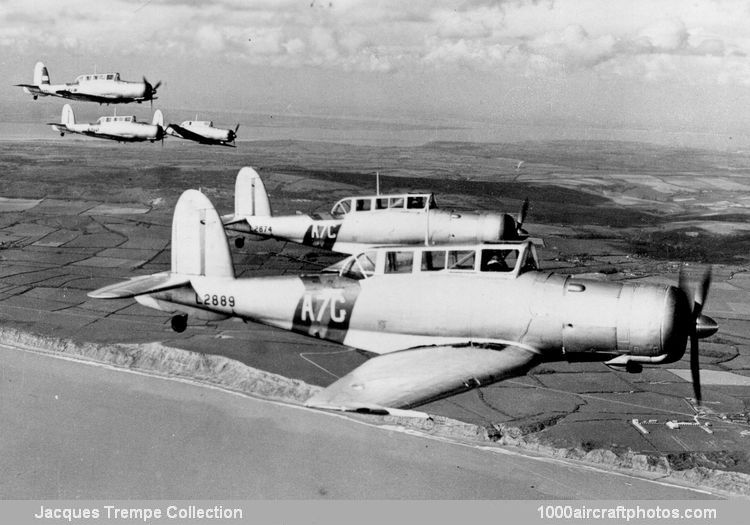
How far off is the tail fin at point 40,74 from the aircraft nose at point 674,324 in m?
22.3

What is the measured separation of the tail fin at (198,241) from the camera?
44.0 feet

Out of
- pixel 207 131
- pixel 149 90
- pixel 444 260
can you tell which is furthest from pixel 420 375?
pixel 207 131

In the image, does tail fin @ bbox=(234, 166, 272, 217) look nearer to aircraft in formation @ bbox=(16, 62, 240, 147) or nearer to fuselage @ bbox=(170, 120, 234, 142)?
aircraft in formation @ bbox=(16, 62, 240, 147)

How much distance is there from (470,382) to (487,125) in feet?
542

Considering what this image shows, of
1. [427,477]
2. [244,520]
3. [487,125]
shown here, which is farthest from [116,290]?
[487,125]

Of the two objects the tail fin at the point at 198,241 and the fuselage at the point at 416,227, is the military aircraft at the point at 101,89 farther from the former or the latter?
the tail fin at the point at 198,241

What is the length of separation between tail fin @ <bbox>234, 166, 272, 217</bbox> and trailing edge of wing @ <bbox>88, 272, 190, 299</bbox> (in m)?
11.5

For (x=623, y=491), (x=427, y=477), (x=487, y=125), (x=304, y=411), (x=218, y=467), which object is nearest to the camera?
(x=623, y=491)

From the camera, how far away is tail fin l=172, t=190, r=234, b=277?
1341 centimetres

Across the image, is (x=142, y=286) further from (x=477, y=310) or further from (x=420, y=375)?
(x=477, y=310)

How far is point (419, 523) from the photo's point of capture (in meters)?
15.6

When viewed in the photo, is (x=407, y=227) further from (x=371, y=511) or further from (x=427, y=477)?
(x=371, y=511)

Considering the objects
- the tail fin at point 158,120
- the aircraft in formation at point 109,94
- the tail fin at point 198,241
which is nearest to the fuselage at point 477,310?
the tail fin at point 198,241

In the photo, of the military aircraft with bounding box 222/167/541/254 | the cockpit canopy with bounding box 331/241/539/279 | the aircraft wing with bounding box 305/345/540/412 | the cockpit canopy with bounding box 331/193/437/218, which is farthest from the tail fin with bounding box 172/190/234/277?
the cockpit canopy with bounding box 331/193/437/218
